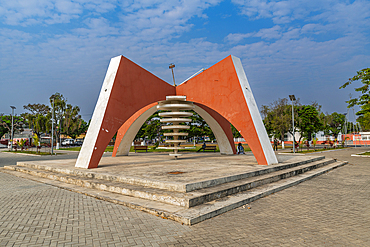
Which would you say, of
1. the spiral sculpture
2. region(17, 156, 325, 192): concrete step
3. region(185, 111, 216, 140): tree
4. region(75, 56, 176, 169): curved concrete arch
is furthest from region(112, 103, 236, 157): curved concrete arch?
region(17, 156, 325, 192): concrete step

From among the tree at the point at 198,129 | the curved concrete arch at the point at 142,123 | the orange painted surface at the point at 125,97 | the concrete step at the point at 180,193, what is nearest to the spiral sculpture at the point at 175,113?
the orange painted surface at the point at 125,97

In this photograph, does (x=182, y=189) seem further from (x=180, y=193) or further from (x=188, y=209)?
(x=188, y=209)

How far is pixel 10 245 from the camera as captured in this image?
3604 millimetres

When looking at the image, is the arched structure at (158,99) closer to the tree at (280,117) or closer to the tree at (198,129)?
the tree at (198,129)

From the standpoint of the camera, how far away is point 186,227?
446cm

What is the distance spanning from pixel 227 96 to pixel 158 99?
4339 mm

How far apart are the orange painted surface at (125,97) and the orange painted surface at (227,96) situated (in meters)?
2.51

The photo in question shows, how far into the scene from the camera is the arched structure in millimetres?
10422

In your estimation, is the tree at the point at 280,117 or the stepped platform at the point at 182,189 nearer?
the stepped platform at the point at 182,189

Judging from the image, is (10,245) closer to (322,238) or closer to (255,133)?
(322,238)

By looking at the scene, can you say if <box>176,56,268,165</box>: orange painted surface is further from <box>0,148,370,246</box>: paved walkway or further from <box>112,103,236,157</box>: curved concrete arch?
<box>0,148,370,246</box>: paved walkway

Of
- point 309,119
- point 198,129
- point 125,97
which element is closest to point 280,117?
point 309,119

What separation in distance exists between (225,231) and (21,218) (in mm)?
4232

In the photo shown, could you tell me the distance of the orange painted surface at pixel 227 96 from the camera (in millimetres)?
10664
